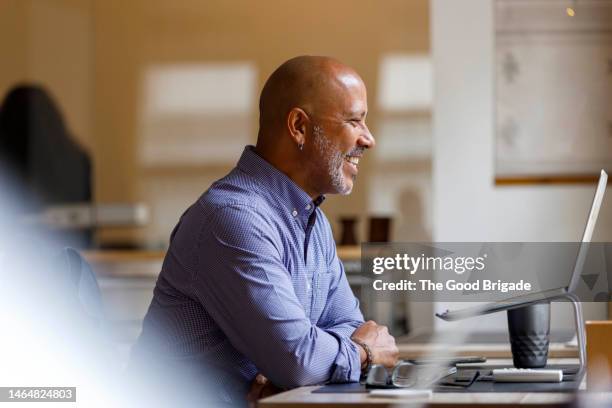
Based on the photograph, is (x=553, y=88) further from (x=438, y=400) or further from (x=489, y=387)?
(x=438, y=400)

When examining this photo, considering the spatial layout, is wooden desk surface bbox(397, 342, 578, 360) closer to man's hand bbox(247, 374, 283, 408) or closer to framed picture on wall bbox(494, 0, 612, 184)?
man's hand bbox(247, 374, 283, 408)

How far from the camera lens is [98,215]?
190 inches

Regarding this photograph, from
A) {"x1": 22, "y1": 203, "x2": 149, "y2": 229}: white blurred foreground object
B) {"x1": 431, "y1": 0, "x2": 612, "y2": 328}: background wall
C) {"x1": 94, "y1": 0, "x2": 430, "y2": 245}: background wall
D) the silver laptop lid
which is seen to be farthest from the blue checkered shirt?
{"x1": 22, "y1": 203, "x2": 149, "y2": 229}: white blurred foreground object

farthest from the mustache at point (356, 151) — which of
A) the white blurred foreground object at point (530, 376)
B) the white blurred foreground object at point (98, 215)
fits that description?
the white blurred foreground object at point (98, 215)

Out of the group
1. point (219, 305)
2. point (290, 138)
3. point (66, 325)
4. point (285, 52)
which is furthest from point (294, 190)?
point (285, 52)

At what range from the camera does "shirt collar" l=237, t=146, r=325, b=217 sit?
6.46 feet

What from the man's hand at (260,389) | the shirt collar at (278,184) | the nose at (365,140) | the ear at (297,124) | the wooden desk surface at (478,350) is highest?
the ear at (297,124)

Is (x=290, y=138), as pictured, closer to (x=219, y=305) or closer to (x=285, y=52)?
(x=219, y=305)

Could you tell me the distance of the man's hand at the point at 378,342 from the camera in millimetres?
1911

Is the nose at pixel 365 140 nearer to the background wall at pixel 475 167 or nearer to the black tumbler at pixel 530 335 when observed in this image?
the black tumbler at pixel 530 335

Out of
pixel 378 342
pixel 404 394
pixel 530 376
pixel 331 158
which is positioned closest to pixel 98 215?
pixel 331 158

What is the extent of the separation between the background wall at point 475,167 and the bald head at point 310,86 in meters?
2.16

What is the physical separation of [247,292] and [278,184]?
0.30m

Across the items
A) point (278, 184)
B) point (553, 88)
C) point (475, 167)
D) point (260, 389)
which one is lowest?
point (260, 389)
